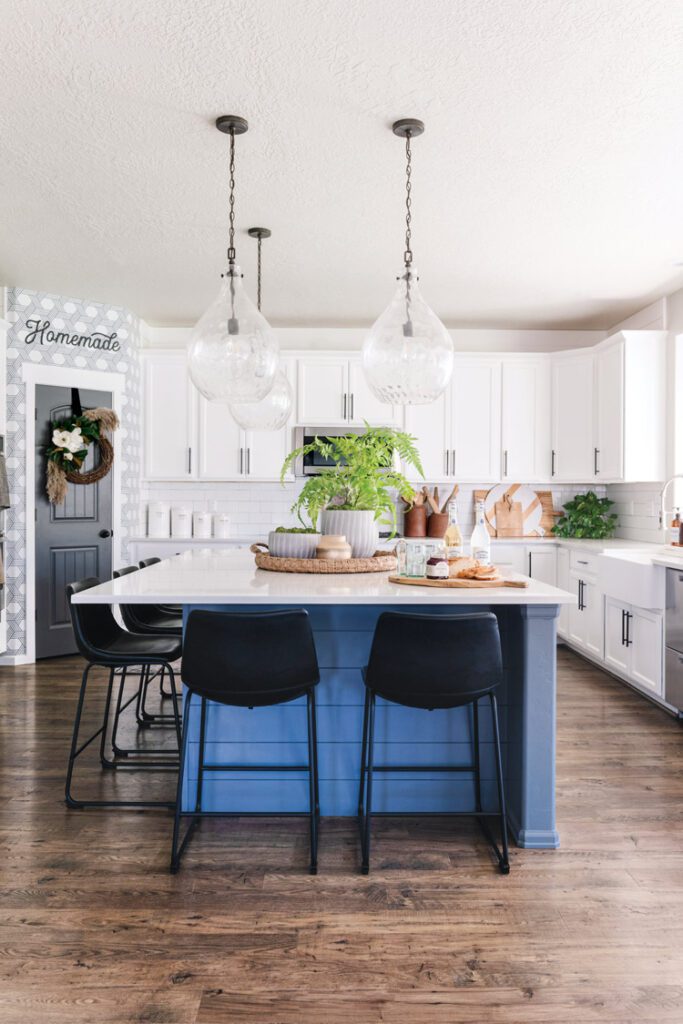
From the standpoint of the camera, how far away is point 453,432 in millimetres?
6195

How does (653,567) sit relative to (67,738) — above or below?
above

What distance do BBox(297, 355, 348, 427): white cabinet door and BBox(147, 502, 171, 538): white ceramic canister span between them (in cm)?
139

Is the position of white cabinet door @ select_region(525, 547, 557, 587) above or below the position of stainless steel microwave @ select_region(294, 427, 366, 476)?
below

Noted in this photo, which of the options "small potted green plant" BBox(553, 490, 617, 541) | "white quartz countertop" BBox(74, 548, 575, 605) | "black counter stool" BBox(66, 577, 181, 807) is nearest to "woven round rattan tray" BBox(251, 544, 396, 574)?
"white quartz countertop" BBox(74, 548, 575, 605)

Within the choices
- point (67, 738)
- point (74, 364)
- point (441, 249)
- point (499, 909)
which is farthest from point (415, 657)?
point (74, 364)

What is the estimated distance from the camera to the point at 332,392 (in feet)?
20.1

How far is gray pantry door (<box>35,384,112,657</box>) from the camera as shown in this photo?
543cm

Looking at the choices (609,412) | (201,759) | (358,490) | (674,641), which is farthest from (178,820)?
(609,412)

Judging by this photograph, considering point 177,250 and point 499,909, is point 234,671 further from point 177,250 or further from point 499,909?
point 177,250

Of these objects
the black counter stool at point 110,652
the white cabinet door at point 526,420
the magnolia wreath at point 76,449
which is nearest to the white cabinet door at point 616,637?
the white cabinet door at point 526,420

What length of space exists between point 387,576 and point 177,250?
2701 mm

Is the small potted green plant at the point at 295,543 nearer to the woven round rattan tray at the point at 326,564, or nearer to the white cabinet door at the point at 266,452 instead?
the woven round rattan tray at the point at 326,564

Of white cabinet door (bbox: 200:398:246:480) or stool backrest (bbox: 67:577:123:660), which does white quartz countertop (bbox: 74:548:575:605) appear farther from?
white cabinet door (bbox: 200:398:246:480)

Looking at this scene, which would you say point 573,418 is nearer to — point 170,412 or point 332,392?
point 332,392
